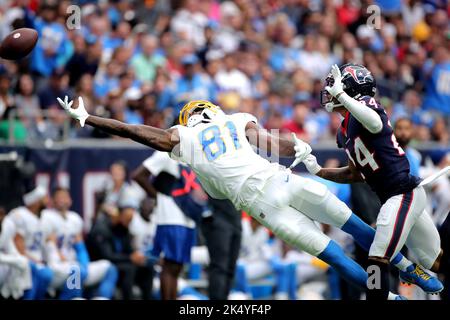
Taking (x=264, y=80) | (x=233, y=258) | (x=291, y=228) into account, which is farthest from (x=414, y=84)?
(x=291, y=228)

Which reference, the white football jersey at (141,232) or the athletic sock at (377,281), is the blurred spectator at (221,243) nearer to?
the white football jersey at (141,232)

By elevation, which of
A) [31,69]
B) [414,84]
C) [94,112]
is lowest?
[94,112]

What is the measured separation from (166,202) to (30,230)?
1.52 metres

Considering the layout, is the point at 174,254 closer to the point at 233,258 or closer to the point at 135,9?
the point at 233,258

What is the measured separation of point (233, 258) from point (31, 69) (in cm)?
406

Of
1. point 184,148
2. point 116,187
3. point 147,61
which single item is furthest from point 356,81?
point 147,61

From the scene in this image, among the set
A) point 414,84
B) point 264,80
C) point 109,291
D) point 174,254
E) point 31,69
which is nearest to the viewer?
point 174,254

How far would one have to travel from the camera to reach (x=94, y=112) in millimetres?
11906

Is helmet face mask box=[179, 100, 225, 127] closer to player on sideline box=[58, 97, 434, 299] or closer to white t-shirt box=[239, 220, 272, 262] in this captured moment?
player on sideline box=[58, 97, 434, 299]

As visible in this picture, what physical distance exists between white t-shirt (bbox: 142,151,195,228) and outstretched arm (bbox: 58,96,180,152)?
2.65 meters

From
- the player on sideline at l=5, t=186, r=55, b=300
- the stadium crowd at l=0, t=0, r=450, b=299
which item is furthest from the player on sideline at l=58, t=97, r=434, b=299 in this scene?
the player on sideline at l=5, t=186, r=55, b=300

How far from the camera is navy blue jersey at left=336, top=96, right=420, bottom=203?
7.38 m

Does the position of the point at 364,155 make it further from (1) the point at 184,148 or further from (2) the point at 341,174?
(1) the point at 184,148

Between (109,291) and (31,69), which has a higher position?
(31,69)
